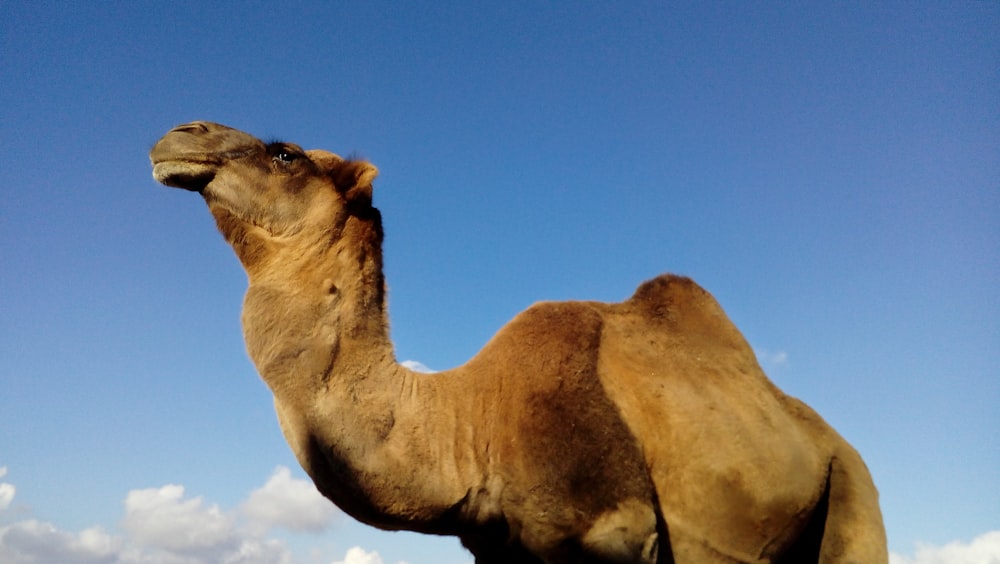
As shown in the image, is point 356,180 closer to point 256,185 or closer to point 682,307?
point 256,185

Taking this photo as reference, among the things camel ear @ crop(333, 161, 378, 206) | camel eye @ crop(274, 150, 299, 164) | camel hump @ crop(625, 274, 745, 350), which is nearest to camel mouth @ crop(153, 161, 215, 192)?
camel eye @ crop(274, 150, 299, 164)

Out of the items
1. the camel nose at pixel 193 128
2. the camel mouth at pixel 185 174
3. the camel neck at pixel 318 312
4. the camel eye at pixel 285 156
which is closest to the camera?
the camel neck at pixel 318 312

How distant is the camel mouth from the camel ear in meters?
0.78

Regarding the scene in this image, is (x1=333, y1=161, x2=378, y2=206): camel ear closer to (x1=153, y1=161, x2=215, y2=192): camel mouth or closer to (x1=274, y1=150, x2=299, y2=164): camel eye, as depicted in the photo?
(x1=274, y1=150, x2=299, y2=164): camel eye

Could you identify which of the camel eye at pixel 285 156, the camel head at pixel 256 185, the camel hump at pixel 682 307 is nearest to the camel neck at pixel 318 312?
the camel head at pixel 256 185

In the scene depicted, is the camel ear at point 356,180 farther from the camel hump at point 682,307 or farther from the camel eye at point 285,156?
the camel hump at point 682,307

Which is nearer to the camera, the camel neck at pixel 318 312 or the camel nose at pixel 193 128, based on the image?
the camel neck at pixel 318 312

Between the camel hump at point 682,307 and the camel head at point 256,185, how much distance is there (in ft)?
6.61

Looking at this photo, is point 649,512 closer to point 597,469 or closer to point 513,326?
point 597,469

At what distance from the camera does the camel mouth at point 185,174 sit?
491 centimetres

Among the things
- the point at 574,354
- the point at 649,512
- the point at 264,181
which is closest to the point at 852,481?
the point at 649,512

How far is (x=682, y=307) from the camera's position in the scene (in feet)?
18.5

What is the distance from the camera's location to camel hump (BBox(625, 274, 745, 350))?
18.0 feet

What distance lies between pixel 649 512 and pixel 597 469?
0.38 m
